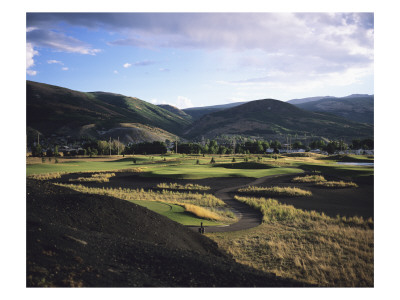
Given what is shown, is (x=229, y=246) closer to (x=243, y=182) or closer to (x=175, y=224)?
(x=175, y=224)

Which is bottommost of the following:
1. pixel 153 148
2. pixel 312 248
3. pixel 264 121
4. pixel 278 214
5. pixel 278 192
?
pixel 278 214

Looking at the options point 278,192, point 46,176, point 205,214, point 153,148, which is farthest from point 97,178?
point 153,148

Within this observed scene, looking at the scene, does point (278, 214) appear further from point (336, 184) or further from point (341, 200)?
point (336, 184)

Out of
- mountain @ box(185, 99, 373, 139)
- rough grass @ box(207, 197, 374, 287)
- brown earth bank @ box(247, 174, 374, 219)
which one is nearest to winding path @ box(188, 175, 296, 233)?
rough grass @ box(207, 197, 374, 287)

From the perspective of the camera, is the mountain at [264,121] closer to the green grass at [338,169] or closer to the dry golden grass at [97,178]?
the green grass at [338,169]

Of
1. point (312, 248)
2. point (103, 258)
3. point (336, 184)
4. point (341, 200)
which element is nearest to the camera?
point (103, 258)
